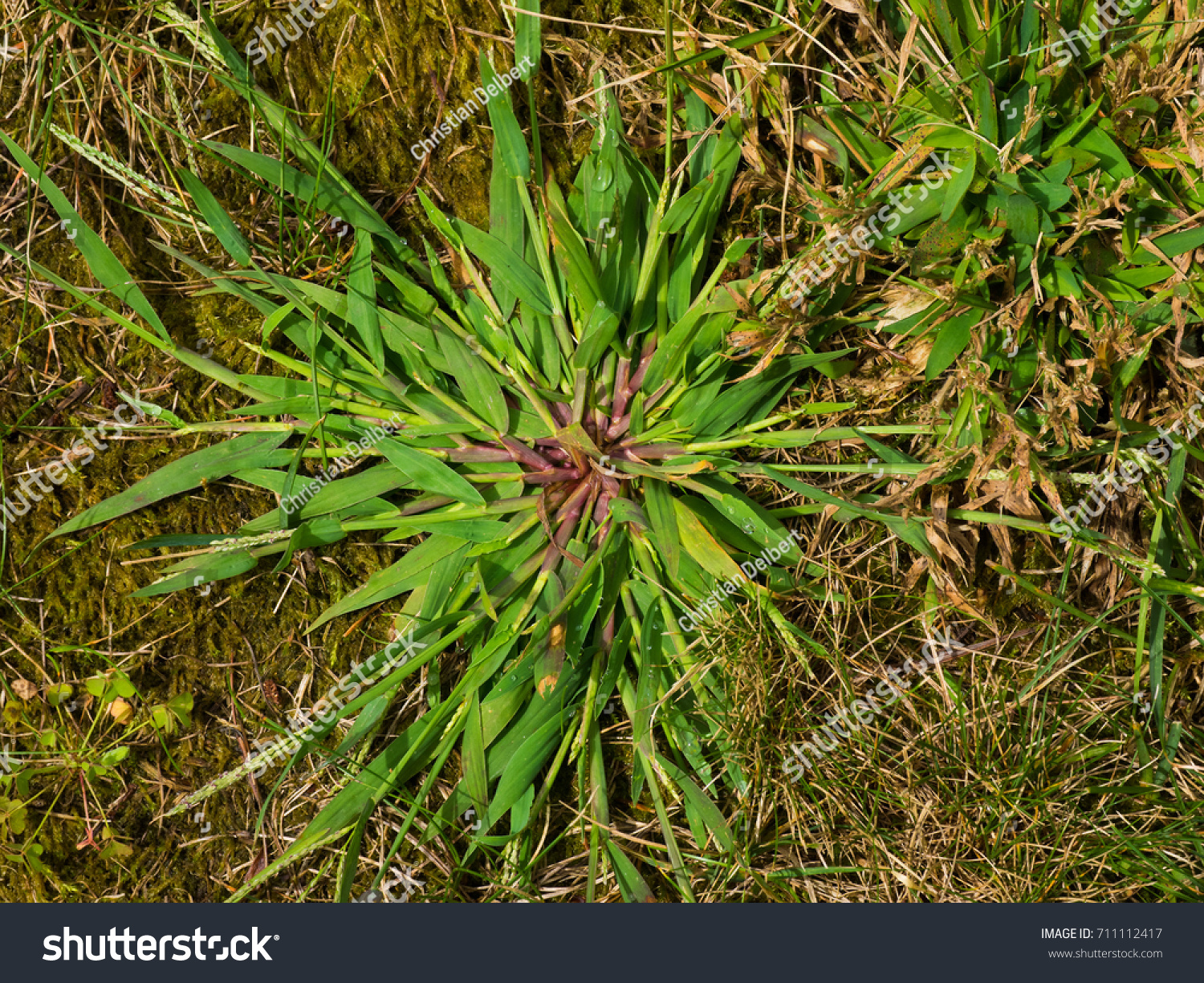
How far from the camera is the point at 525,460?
1.64 m

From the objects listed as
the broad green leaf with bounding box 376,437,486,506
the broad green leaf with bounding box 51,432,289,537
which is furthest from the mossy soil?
the broad green leaf with bounding box 376,437,486,506

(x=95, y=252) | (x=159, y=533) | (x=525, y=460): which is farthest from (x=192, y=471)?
(x=525, y=460)

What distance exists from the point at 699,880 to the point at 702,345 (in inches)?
43.2

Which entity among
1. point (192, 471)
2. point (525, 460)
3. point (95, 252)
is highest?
point (95, 252)

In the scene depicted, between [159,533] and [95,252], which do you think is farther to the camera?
[159,533]

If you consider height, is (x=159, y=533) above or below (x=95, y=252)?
below

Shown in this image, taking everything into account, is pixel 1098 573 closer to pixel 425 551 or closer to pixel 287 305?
pixel 425 551

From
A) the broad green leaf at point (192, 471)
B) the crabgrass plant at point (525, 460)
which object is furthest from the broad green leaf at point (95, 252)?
the broad green leaf at point (192, 471)

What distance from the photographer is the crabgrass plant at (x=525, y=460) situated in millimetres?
1590

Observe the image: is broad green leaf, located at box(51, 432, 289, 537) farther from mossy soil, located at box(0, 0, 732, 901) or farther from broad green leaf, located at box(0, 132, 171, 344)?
broad green leaf, located at box(0, 132, 171, 344)

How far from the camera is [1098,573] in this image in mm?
1683

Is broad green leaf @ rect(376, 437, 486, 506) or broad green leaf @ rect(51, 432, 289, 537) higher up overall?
broad green leaf @ rect(51, 432, 289, 537)

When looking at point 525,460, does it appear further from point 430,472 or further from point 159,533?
point 159,533

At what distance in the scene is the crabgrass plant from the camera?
1.59m
